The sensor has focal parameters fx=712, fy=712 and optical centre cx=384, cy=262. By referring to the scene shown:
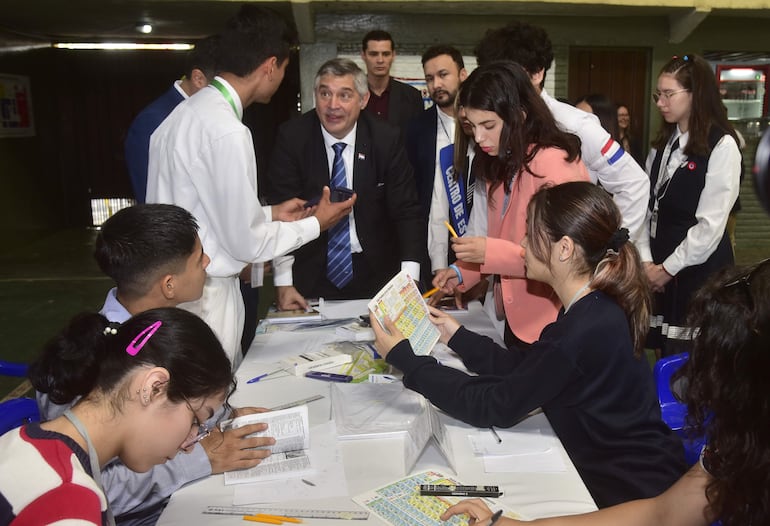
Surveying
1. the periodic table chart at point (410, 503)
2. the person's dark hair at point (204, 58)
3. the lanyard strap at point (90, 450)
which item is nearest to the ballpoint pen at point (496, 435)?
the periodic table chart at point (410, 503)

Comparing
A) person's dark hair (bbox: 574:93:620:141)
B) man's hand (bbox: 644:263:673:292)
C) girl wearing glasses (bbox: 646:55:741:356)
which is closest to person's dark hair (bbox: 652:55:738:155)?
girl wearing glasses (bbox: 646:55:741:356)

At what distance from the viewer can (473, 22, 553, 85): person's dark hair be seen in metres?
2.91

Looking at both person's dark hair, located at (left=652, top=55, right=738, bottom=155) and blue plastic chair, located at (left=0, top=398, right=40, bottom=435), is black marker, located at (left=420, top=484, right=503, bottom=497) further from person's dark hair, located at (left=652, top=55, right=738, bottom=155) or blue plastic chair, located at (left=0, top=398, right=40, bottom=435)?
person's dark hair, located at (left=652, top=55, right=738, bottom=155)

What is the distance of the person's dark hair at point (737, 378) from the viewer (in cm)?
105

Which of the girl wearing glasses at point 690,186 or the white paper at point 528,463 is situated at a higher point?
the girl wearing glasses at point 690,186

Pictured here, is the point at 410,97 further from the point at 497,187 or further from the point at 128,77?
the point at 128,77

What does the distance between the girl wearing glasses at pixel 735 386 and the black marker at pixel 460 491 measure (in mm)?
409

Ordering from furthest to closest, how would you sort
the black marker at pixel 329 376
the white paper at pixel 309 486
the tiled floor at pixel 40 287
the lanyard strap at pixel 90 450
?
the tiled floor at pixel 40 287 → the black marker at pixel 329 376 → the white paper at pixel 309 486 → the lanyard strap at pixel 90 450

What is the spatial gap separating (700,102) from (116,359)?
9.05ft

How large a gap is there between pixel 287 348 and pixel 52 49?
9694 mm

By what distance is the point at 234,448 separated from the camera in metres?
1.57

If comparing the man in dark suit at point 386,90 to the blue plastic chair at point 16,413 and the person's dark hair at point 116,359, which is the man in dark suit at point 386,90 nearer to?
the blue plastic chair at point 16,413

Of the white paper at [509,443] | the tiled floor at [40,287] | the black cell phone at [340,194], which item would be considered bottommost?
the tiled floor at [40,287]

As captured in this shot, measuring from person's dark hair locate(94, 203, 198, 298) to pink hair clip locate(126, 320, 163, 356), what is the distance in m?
0.59
